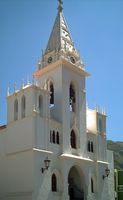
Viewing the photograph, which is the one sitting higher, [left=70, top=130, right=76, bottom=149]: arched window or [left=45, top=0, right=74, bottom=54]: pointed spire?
[left=45, top=0, right=74, bottom=54]: pointed spire

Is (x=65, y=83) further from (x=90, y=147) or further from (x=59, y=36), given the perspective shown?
(x=90, y=147)

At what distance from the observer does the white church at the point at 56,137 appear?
106 feet

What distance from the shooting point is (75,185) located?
37.7 m

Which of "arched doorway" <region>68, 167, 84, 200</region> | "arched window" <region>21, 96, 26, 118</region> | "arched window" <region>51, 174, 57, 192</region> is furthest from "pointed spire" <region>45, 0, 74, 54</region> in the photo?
"arched window" <region>51, 174, 57, 192</region>

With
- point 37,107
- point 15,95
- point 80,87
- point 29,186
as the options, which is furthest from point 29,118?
point 80,87

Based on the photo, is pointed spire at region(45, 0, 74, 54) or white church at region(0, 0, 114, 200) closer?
white church at region(0, 0, 114, 200)

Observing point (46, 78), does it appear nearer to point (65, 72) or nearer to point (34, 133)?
point (65, 72)

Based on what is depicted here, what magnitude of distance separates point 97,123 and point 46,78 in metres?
7.60

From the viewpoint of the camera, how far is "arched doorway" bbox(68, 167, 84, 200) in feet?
122

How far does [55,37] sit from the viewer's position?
40.3 metres

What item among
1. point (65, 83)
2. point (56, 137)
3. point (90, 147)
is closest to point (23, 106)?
→ point (56, 137)

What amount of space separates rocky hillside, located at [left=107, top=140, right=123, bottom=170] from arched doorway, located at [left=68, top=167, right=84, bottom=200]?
169 feet

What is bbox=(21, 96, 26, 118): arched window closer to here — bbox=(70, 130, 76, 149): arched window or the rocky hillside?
bbox=(70, 130, 76, 149): arched window

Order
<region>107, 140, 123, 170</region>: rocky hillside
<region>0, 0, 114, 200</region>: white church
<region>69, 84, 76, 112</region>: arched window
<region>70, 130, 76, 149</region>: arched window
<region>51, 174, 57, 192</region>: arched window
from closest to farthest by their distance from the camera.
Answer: <region>0, 0, 114, 200</region>: white church < <region>51, 174, 57, 192</region>: arched window < <region>70, 130, 76, 149</region>: arched window < <region>69, 84, 76, 112</region>: arched window < <region>107, 140, 123, 170</region>: rocky hillside
